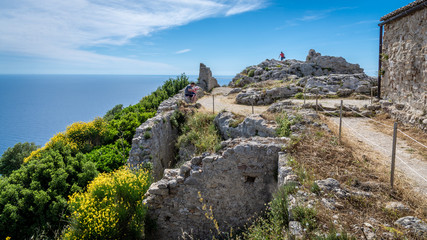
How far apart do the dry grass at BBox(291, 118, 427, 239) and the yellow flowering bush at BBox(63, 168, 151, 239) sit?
462 cm

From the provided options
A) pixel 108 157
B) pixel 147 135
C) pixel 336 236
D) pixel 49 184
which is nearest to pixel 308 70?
pixel 147 135

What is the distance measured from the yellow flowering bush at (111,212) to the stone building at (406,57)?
10412 millimetres

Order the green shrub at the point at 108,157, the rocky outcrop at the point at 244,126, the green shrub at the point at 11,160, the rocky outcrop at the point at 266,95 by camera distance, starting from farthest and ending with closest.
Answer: the green shrub at the point at 11,160 < the rocky outcrop at the point at 266,95 < the green shrub at the point at 108,157 < the rocky outcrop at the point at 244,126

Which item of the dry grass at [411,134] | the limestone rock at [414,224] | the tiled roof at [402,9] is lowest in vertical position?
the limestone rock at [414,224]

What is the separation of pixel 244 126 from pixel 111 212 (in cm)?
658

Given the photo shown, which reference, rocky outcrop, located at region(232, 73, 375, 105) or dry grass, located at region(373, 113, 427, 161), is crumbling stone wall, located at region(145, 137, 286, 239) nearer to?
dry grass, located at region(373, 113, 427, 161)

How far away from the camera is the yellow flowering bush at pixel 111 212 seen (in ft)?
21.6

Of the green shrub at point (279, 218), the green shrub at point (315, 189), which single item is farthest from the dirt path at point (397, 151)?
the green shrub at point (279, 218)

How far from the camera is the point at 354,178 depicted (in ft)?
18.3

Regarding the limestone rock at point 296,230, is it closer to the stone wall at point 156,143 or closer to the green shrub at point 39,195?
the stone wall at point 156,143

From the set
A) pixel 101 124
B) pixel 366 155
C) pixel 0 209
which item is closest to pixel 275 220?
pixel 366 155

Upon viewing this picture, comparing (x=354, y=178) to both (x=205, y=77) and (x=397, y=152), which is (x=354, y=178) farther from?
(x=205, y=77)

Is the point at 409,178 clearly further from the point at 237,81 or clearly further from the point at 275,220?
the point at 237,81

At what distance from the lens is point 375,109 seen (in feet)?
43.1
